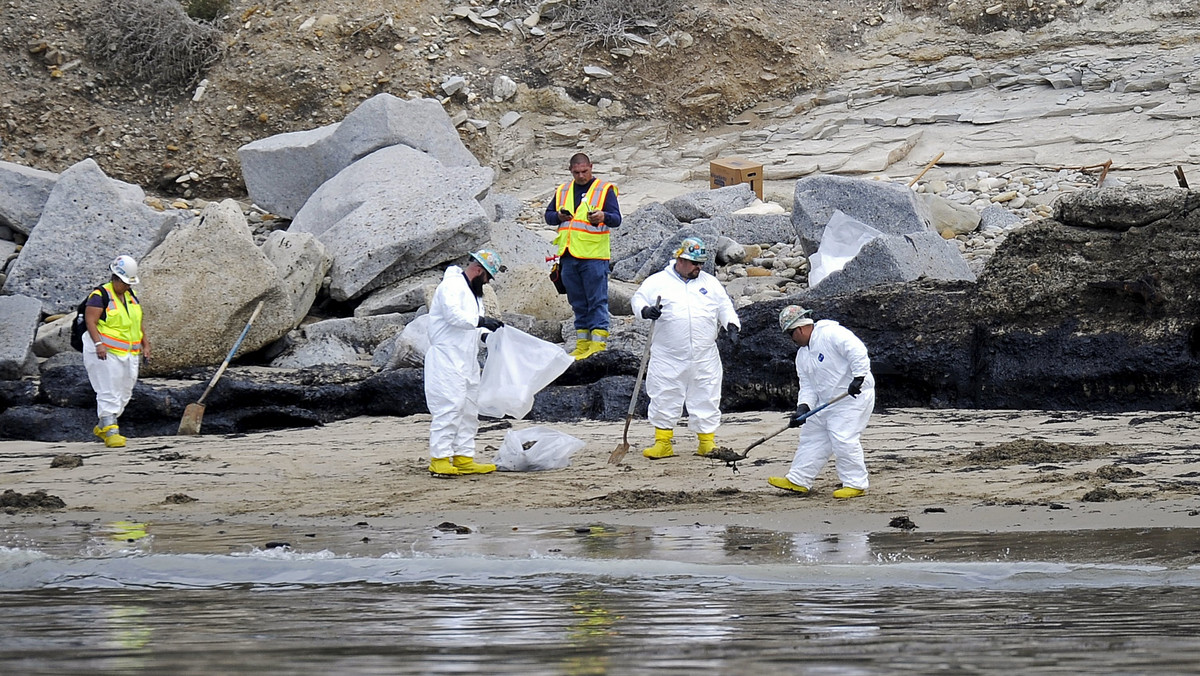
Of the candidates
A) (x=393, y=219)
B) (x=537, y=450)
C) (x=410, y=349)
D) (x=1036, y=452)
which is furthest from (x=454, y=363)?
(x=393, y=219)

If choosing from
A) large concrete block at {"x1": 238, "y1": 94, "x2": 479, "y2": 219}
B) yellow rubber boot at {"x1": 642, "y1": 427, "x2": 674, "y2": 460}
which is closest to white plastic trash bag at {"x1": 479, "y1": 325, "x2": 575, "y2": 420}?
yellow rubber boot at {"x1": 642, "y1": 427, "x2": 674, "y2": 460}

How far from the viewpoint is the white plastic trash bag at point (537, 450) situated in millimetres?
8742

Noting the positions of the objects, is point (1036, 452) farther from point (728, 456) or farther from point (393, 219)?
point (393, 219)

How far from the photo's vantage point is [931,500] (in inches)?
286

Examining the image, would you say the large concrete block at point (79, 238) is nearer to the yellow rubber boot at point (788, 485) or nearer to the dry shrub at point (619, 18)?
the yellow rubber boot at point (788, 485)

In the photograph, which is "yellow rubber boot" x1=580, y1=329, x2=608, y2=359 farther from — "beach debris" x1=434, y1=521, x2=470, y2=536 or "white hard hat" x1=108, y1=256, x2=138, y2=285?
"beach debris" x1=434, y1=521, x2=470, y2=536

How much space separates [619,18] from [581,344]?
14323 millimetres

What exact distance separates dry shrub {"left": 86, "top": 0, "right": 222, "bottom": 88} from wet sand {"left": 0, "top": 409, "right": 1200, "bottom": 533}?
15180mm

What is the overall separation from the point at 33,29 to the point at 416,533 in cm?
2093

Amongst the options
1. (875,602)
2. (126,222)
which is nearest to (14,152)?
(126,222)

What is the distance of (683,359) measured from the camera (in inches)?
356

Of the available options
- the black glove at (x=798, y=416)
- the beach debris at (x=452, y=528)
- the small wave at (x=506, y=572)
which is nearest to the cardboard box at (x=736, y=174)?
the black glove at (x=798, y=416)

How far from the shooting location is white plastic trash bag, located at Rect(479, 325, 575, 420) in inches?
343

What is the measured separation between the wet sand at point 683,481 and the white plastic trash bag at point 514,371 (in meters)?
0.47
